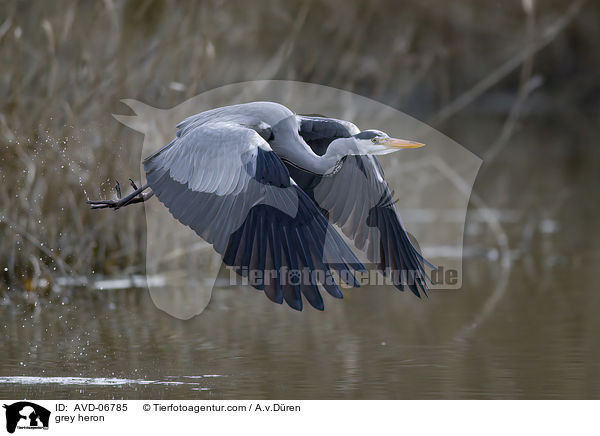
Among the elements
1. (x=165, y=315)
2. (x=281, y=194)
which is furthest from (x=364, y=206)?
(x=165, y=315)

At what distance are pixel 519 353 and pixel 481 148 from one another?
39.4ft

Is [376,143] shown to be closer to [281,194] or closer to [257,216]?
[281,194]

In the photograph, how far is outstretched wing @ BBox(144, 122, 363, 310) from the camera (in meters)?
5.27

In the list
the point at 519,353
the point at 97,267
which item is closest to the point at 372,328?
the point at 519,353

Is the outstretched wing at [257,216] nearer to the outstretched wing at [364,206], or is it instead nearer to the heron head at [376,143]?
the heron head at [376,143]

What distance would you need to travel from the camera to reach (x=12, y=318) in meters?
8.12

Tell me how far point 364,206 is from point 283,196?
120 centimetres

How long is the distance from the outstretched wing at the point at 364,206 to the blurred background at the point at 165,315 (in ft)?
2.11

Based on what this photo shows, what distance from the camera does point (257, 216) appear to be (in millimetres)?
5516

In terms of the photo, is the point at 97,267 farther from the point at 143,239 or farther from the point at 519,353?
the point at 519,353

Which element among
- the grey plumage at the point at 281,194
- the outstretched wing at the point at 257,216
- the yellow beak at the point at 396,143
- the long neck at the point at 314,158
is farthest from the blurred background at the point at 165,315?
the yellow beak at the point at 396,143

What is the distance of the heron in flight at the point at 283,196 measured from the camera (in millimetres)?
5355

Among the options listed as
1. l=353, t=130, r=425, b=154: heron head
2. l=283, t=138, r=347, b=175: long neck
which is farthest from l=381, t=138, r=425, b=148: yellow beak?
l=283, t=138, r=347, b=175: long neck

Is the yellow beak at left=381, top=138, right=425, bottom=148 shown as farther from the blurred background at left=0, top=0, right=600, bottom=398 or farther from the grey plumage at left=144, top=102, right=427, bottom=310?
the blurred background at left=0, top=0, right=600, bottom=398
